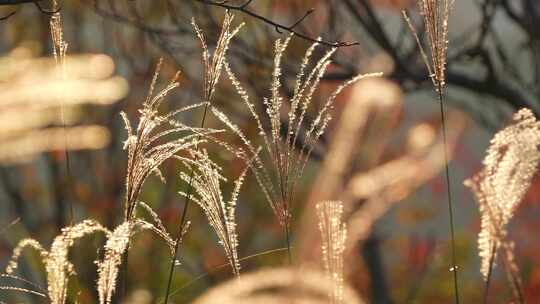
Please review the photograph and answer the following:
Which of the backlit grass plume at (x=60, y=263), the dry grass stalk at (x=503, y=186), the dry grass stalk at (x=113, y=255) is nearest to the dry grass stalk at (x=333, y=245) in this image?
the dry grass stalk at (x=503, y=186)

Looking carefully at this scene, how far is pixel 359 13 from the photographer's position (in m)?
5.62

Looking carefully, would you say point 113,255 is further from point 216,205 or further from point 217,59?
point 217,59

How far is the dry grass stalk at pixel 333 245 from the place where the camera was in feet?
9.64

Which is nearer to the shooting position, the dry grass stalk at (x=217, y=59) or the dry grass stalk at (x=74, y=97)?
the dry grass stalk at (x=217, y=59)

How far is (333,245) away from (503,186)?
1.81 ft

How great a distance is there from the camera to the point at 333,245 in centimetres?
294

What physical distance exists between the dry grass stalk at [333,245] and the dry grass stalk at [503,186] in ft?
1.42

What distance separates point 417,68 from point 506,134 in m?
3.29

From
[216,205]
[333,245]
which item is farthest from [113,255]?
[333,245]

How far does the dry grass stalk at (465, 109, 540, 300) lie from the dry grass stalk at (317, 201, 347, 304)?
432 millimetres

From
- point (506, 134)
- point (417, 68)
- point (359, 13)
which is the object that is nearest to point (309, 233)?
point (417, 68)

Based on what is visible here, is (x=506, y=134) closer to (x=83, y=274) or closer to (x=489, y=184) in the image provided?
(x=489, y=184)

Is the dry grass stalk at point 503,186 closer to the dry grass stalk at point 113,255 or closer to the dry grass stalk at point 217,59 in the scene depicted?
the dry grass stalk at point 217,59

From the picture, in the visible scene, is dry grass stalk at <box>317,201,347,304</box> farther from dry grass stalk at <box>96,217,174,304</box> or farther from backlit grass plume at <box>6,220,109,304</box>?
backlit grass plume at <box>6,220,109,304</box>
